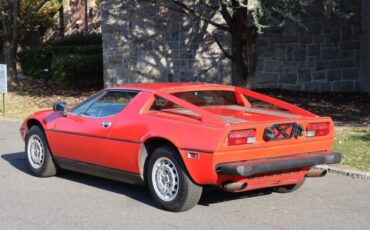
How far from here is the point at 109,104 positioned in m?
7.61

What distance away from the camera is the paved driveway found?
20.0ft

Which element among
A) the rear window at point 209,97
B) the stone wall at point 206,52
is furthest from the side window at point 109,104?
the stone wall at point 206,52

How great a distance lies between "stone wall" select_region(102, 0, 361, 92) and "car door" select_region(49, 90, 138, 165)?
29.9 feet

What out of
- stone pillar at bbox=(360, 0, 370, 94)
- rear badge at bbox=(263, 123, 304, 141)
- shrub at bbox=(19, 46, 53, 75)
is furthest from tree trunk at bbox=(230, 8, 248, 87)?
shrub at bbox=(19, 46, 53, 75)

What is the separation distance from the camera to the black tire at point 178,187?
249 inches

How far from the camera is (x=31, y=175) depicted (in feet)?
28.2

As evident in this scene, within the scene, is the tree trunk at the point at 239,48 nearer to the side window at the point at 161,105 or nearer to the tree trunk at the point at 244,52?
the tree trunk at the point at 244,52

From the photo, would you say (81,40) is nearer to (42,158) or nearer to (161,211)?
(42,158)

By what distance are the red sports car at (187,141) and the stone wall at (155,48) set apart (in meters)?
9.00

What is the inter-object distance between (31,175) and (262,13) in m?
5.10

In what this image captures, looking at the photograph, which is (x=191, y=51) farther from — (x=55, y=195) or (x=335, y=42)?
(x=55, y=195)

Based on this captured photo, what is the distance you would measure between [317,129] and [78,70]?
1473 cm

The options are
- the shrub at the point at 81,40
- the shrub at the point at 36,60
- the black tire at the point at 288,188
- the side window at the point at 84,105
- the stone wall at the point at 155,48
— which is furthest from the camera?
the shrub at the point at 81,40

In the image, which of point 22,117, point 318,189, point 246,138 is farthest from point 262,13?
point 22,117
